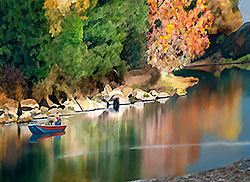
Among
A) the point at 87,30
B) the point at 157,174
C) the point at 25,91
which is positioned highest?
the point at 87,30

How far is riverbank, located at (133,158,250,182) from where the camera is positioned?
14.8 meters

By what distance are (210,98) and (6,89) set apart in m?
12.8

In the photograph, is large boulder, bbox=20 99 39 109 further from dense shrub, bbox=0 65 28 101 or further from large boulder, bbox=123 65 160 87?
large boulder, bbox=123 65 160 87

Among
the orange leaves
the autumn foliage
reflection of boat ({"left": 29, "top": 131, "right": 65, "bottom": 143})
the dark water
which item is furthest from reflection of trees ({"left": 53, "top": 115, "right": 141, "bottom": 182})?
the autumn foliage

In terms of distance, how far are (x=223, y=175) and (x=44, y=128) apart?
8.47 meters

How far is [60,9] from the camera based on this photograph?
1112 inches

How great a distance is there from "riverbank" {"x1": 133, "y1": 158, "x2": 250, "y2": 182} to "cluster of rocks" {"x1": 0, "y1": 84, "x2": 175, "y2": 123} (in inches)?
407

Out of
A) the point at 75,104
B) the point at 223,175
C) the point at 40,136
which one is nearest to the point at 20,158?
the point at 40,136

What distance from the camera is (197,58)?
6781cm

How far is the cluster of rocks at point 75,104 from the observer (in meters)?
25.1

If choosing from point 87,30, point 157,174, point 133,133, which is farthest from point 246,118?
point 157,174

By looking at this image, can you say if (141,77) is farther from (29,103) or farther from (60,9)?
(29,103)

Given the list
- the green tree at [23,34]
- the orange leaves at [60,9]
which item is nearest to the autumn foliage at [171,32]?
the orange leaves at [60,9]

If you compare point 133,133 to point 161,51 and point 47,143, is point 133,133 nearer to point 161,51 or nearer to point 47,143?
point 47,143
